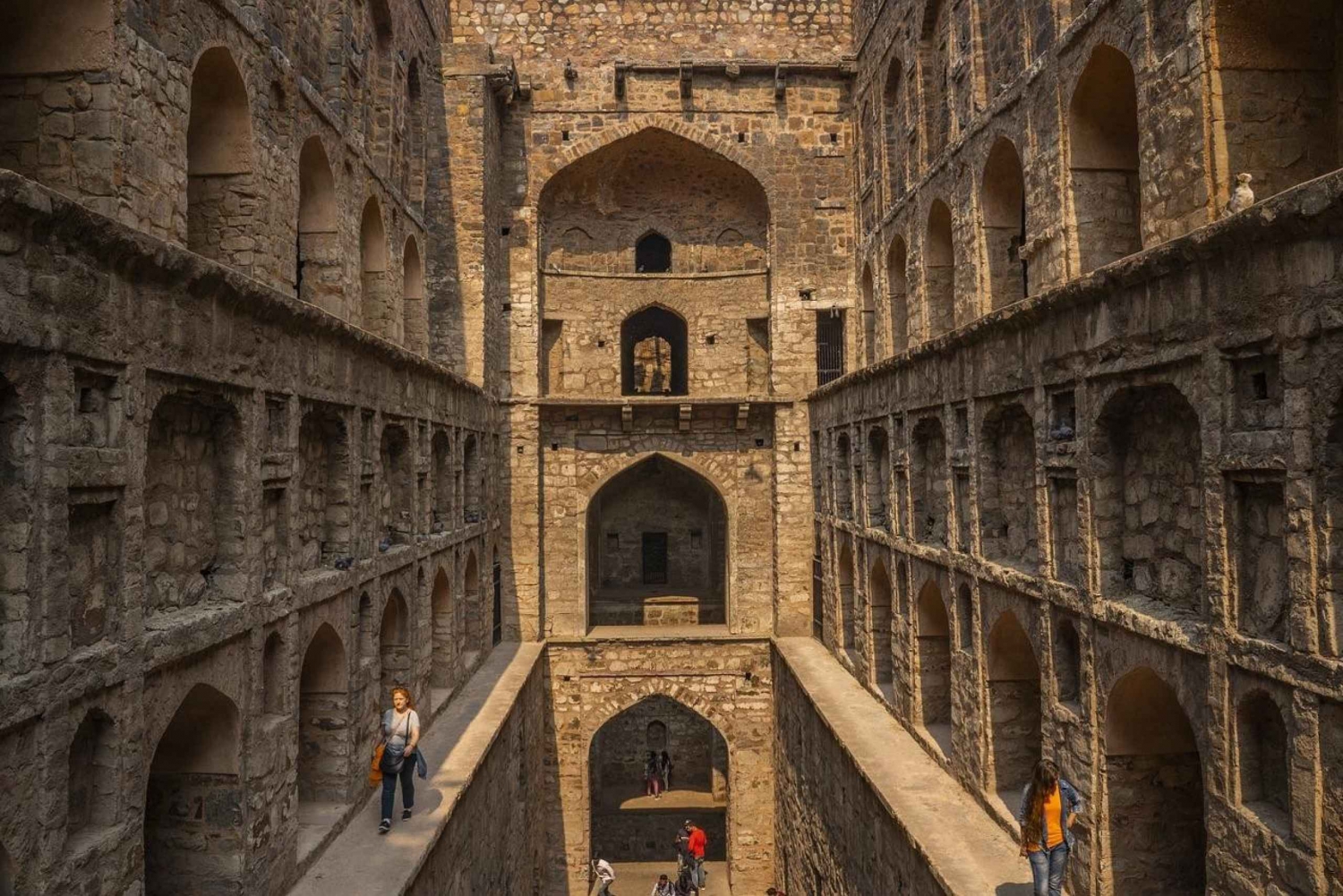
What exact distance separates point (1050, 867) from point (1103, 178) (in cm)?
561

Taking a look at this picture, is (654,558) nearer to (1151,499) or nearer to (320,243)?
(320,243)

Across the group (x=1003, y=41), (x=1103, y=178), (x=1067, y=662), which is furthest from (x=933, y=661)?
(x=1003, y=41)

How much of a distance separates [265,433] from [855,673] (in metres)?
9.42

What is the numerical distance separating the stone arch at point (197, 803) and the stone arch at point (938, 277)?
9.35 m

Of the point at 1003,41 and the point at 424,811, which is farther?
the point at 1003,41

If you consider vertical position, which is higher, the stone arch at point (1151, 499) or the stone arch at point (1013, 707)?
the stone arch at point (1151, 499)

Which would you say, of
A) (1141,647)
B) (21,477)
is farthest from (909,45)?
(21,477)

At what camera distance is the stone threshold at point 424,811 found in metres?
7.77

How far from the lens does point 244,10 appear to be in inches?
329

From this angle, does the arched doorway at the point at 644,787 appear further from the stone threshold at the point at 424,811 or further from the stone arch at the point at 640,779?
the stone threshold at the point at 424,811

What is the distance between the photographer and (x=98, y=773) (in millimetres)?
5543

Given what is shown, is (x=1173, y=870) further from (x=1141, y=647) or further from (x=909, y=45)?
(x=909, y=45)

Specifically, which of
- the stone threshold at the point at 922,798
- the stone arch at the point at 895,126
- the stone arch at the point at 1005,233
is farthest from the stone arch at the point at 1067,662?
the stone arch at the point at 895,126

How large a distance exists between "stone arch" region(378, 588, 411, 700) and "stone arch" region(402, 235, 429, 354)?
14.2 feet
